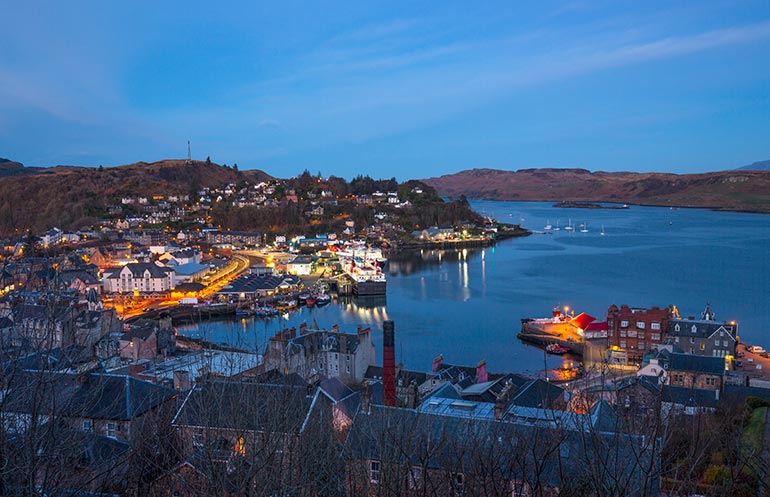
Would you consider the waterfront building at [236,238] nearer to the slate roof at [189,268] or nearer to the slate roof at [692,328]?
the slate roof at [189,268]

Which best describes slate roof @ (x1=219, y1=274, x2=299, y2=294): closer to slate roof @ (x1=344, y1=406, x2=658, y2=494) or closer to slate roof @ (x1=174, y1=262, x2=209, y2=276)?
slate roof @ (x1=174, y1=262, x2=209, y2=276)

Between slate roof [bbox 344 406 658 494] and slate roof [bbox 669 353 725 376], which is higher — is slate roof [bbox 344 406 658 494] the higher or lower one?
the higher one

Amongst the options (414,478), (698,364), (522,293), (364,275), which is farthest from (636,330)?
(364,275)

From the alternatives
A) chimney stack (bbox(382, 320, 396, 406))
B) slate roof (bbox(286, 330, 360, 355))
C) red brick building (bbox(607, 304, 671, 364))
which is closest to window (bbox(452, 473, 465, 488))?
chimney stack (bbox(382, 320, 396, 406))

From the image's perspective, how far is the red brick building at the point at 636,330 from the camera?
10.0 meters

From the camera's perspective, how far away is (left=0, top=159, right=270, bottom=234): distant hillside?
112ft

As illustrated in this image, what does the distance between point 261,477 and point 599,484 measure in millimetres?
1032

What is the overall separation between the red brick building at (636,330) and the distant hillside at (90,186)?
24796 mm

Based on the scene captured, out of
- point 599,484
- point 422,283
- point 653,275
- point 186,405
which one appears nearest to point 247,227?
point 422,283

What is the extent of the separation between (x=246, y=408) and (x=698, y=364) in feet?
21.9

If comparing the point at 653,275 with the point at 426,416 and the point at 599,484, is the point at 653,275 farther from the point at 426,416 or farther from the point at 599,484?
the point at 599,484

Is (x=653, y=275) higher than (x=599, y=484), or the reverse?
(x=599, y=484)

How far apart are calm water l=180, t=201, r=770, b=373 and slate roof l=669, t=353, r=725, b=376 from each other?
265cm

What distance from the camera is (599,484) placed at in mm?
1578
